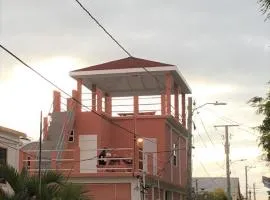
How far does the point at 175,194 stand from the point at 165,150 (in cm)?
660

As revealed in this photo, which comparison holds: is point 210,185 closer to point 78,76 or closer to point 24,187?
point 78,76

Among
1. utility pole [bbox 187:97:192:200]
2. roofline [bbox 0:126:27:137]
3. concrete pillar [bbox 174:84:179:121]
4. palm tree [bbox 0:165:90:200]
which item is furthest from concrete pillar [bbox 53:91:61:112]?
palm tree [bbox 0:165:90:200]

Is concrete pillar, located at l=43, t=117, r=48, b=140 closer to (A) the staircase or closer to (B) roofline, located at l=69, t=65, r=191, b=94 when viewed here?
(A) the staircase

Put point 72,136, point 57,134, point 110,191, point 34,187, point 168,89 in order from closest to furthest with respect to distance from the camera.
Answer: point 34,187 < point 110,191 < point 57,134 < point 72,136 < point 168,89

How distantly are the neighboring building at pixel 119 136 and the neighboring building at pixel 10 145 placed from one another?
115 inches

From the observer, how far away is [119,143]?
126ft

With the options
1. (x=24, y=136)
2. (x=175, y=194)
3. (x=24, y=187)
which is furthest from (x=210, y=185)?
(x=24, y=187)

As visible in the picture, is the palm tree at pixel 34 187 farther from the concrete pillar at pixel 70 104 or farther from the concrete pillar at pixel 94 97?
the concrete pillar at pixel 94 97

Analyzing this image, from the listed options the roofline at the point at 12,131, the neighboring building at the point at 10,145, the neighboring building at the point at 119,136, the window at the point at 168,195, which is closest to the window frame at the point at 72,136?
the neighboring building at the point at 119,136

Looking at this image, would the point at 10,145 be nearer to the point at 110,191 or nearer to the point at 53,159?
the point at 53,159

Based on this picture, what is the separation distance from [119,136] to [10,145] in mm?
12280

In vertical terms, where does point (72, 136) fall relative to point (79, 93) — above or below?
below

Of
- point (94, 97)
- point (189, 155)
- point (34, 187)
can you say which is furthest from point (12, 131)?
point (94, 97)

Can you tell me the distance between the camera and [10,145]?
88.1ft
